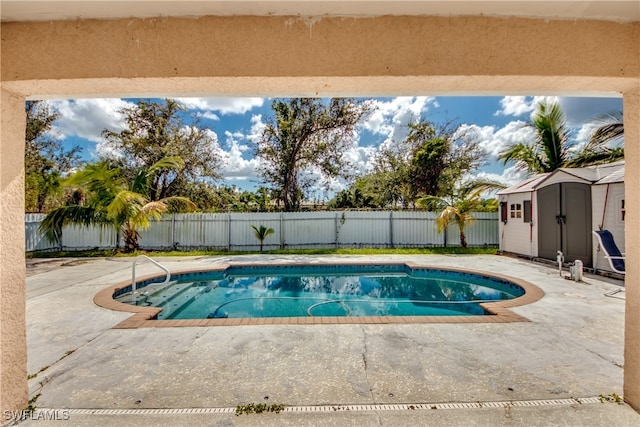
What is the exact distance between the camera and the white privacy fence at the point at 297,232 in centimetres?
1276

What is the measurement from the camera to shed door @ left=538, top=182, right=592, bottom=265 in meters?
7.55

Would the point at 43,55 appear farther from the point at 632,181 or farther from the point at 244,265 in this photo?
the point at 244,265

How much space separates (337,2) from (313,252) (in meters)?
10.3

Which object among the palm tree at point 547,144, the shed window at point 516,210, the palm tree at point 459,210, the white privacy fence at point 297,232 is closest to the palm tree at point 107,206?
the white privacy fence at point 297,232

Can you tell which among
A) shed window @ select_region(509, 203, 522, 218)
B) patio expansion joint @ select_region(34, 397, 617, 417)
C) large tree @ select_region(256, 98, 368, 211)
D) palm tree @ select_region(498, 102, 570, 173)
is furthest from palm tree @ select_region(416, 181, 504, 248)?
patio expansion joint @ select_region(34, 397, 617, 417)

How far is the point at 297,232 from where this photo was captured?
519 inches

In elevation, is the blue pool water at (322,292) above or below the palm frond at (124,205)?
below

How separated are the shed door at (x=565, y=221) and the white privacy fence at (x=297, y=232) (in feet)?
13.1

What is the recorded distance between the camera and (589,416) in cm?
211

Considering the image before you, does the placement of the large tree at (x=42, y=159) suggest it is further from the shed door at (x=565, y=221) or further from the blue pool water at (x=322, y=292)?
the shed door at (x=565, y=221)

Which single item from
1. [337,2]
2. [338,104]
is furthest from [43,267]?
[338,104]

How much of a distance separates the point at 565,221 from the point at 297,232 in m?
9.32

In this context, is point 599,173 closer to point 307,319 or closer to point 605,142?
point 605,142

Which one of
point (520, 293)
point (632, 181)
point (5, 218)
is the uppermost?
point (632, 181)
